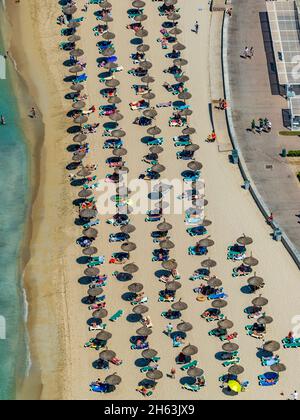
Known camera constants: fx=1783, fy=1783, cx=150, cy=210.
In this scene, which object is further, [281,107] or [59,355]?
[281,107]

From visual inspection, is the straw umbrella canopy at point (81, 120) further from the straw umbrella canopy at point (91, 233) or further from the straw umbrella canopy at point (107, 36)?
the straw umbrella canopy at point (91, 233)

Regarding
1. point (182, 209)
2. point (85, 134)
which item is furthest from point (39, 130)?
point (182, 209)

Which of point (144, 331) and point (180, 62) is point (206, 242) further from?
point (180, 62)

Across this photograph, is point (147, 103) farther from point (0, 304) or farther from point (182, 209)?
point (0, 304)

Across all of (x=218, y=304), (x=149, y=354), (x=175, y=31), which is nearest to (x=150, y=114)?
(x=175, y=31)

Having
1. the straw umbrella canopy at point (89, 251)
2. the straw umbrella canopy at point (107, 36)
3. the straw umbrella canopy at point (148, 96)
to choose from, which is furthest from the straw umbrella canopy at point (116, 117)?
the straw umbrella canopy at point (89, 251)
